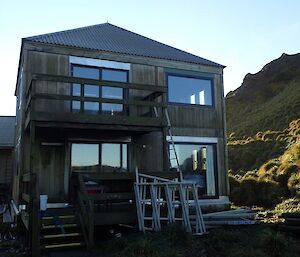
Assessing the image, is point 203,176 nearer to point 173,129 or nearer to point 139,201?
point 173,129

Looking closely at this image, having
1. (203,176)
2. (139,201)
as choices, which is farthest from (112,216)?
(203,176)

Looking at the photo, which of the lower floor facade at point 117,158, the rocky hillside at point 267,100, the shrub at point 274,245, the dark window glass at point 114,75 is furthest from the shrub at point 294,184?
the rocky hillside at point 267,100

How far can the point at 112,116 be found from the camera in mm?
11758

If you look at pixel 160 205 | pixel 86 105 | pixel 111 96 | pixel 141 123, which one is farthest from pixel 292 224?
pixel 86 105

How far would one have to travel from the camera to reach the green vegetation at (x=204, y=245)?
7938 millimetres

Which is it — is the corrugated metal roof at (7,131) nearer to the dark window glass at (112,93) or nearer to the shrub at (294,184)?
the dark window glass at (112,93)

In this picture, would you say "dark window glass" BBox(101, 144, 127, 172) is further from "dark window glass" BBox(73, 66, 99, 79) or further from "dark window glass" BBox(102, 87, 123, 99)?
"dark window glass" BBox(73, 66, 99, 79)

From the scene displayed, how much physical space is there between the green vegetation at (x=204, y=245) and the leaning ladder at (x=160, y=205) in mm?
841

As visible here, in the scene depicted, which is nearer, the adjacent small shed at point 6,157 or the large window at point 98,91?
the large window at point 98,91

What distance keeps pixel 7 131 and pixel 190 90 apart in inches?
612

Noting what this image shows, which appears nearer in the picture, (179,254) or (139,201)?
(179,254)

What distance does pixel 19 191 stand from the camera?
12.5 meters

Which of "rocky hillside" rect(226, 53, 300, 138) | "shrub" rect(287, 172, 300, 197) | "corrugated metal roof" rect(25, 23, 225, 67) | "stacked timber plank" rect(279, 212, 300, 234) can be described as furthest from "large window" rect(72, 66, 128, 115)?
"rocky hillside" rect(226, 53, 300, 138)

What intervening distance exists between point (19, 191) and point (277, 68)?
5283 cm
